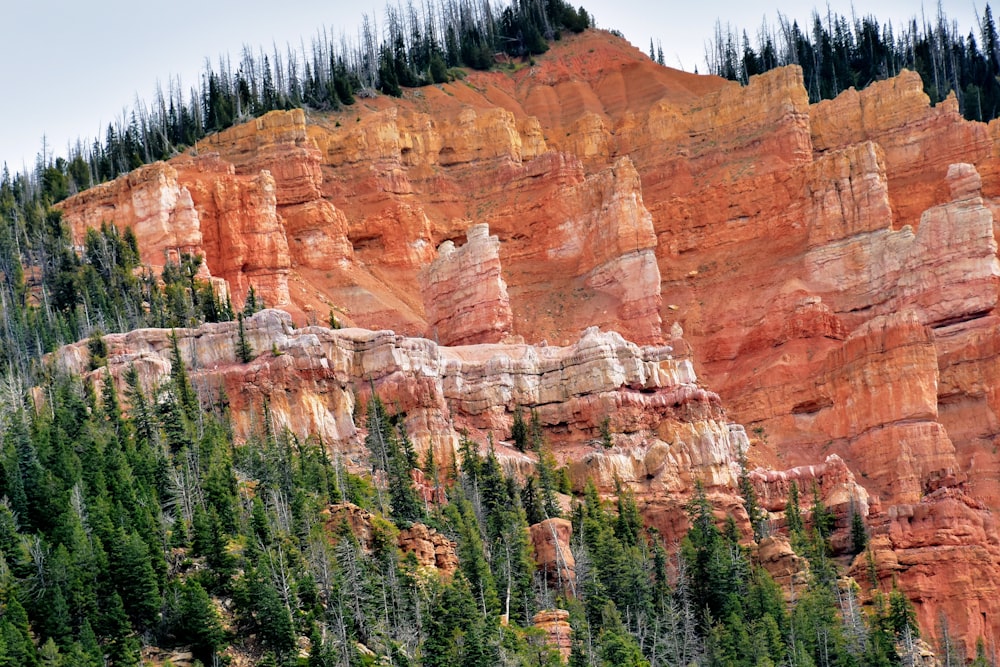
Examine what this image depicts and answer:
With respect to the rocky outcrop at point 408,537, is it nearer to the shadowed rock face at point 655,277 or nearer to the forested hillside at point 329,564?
the forested hillside at point 329,564

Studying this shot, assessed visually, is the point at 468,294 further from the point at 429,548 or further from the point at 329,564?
the point at 329,564

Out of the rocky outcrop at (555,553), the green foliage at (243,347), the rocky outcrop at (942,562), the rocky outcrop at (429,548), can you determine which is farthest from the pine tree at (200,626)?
the rocky outcrop at (942,562)

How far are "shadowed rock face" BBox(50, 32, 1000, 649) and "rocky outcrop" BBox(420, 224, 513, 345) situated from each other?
0.23 metres

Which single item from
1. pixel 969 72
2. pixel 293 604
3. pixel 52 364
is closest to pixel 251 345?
pixel 52 364

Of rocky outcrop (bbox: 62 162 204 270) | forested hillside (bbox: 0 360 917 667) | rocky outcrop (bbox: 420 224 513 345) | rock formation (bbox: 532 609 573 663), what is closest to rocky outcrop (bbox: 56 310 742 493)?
forested hillside (bbox: 0 360 917 667)

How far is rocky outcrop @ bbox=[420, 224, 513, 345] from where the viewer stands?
13112cm

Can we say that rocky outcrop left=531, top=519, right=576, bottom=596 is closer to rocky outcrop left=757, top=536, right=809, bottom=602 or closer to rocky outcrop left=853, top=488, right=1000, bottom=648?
rocky outcrop left=757, top=536, right=809, bottom=602

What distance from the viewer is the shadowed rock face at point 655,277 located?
4382 inches

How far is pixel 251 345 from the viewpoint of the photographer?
10588 centimetres

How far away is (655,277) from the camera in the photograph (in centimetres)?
13788

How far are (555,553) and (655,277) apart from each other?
141 feet

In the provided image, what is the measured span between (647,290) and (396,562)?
5416cm

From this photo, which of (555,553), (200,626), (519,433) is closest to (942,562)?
(555,553)

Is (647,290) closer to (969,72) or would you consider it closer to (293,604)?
(969,72)
